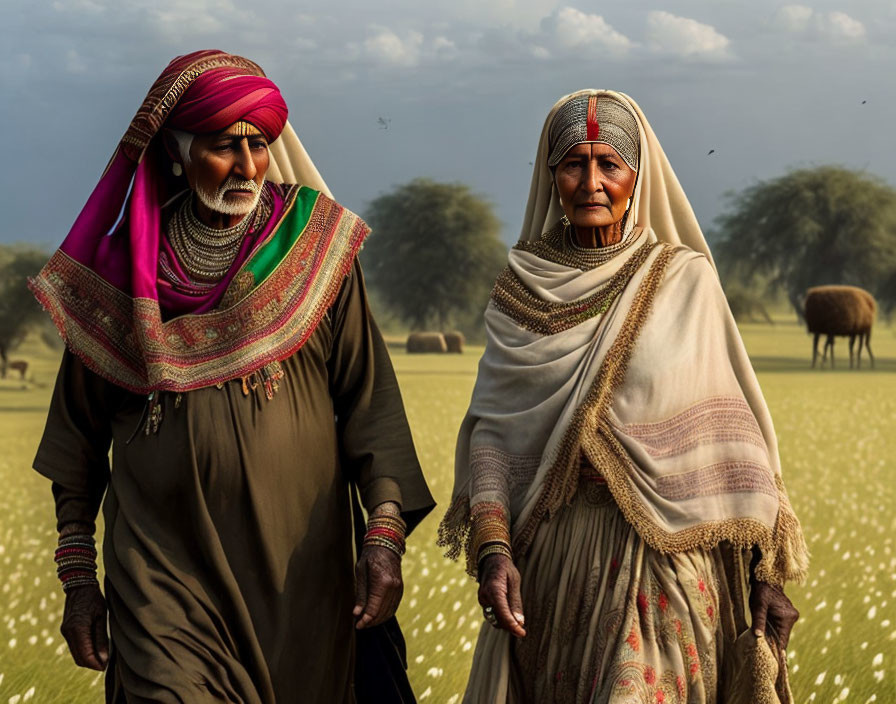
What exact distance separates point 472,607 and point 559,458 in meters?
3.67

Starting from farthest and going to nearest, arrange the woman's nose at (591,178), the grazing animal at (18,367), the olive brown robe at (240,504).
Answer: the grazing animal at (18,367) → the woman's nose at (591,178) → the olive brown robe at (240,504)

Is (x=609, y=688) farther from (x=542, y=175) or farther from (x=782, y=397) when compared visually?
(x=782, y=397)

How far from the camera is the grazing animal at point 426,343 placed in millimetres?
25797

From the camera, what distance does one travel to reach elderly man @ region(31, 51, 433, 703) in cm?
404

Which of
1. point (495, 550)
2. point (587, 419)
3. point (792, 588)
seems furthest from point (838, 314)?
point (495, 550)

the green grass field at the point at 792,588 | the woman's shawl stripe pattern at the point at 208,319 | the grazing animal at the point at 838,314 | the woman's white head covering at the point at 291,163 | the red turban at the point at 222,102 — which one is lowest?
the green grass field at the point at 792,588

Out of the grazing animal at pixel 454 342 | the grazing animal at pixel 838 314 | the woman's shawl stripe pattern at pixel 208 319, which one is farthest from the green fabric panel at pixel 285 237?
the grazing animal at pixel 454 342

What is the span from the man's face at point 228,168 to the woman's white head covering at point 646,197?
925 millimetres

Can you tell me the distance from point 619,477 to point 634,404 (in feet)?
0.74

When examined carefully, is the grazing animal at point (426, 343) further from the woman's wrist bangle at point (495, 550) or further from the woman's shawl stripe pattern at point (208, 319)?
the woman's wrist bangle at point (495, 550)

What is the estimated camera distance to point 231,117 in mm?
4031

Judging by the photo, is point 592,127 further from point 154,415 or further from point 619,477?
point 154,415

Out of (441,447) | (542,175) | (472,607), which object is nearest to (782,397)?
(441,447)

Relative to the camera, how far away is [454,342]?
26609 millimetres
